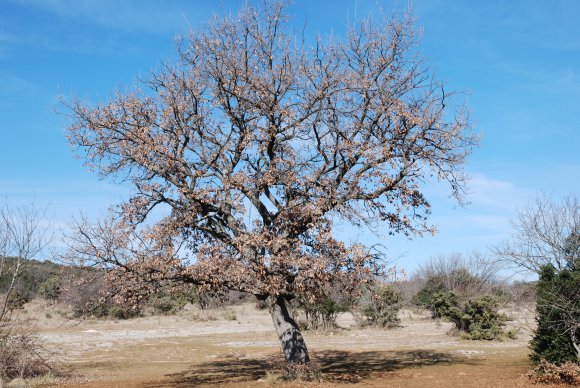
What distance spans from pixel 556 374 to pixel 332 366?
8.13 meters

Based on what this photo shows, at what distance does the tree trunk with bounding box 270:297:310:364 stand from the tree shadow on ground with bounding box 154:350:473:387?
99cm

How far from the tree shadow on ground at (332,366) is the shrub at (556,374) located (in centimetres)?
476

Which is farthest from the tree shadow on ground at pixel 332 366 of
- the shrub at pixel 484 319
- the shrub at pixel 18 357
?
the shrub at pixel 484 319

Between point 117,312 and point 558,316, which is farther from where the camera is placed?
point 117,312

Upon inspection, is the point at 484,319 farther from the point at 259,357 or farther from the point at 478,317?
the point at 259,357

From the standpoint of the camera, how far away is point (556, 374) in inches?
594

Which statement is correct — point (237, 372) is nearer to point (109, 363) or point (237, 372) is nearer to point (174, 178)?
point (109, 363)

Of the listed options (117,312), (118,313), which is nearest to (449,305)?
(117,312)

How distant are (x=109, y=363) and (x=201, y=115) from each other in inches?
452

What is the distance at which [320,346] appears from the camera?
96.0 feet

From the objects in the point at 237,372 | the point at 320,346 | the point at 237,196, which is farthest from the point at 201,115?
the point at 320,346

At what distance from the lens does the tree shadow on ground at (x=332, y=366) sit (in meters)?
17.5

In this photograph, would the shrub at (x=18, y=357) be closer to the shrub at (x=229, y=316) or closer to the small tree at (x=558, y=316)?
the small tree at (x=558, y=316)

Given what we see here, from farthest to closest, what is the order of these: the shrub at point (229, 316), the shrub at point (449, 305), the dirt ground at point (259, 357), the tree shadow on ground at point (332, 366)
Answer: the shrub at point (229, 316), the shrub at point (449, 305), the tree shadow on ground at point (332, 366), the dirt ground at point (259, 357)
